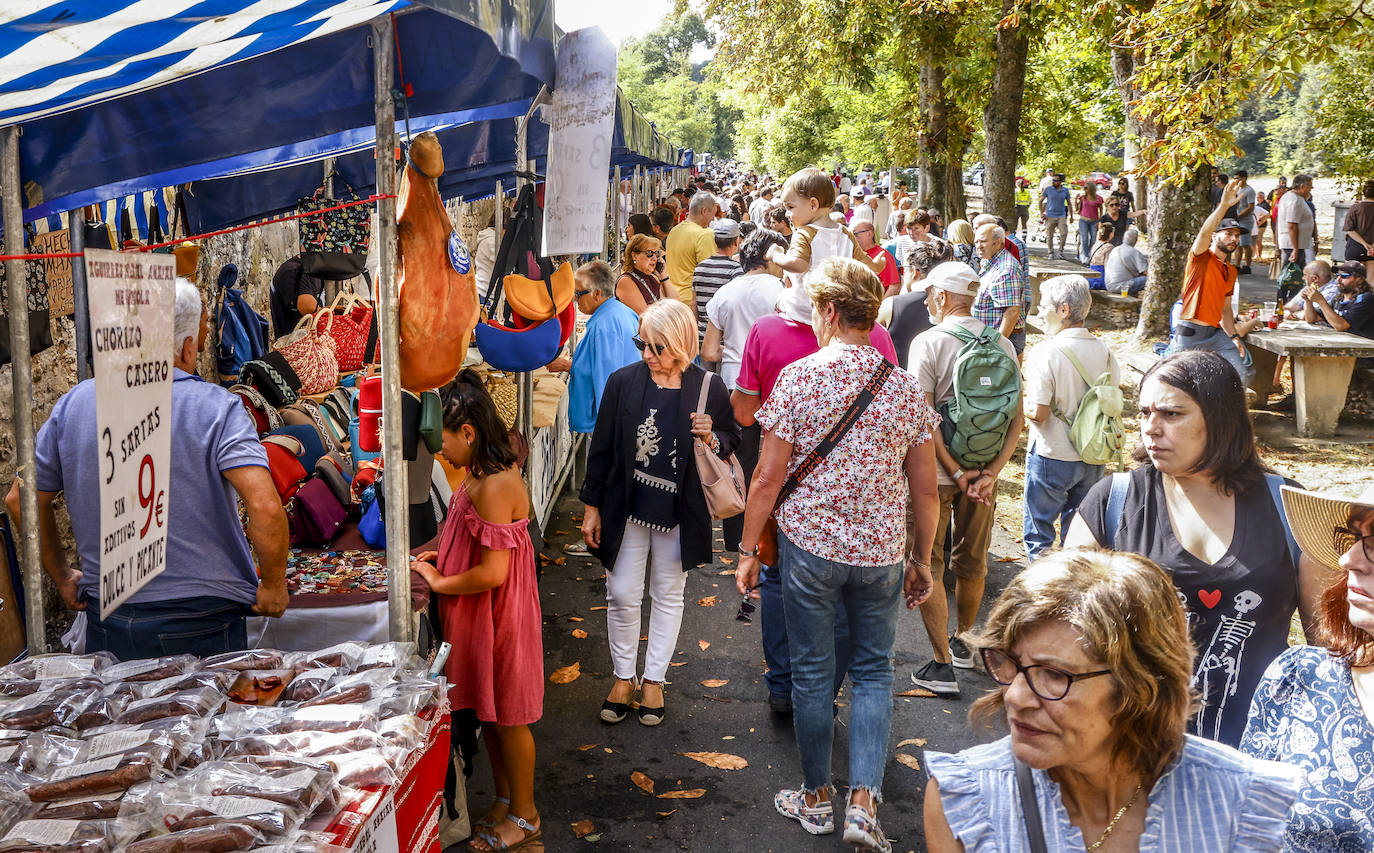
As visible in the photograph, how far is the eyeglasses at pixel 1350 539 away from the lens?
2455mm

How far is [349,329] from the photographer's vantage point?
20.0ft

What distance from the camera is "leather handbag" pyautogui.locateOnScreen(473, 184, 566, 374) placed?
5.18m

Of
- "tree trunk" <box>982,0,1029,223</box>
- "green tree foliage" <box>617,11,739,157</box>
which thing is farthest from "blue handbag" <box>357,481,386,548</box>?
"green tree foliage" <box>617,11,739,157</box>

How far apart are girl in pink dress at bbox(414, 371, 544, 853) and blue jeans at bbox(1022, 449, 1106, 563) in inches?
121

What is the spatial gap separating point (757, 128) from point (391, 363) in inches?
2176

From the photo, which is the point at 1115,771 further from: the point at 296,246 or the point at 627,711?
the point at 296,246

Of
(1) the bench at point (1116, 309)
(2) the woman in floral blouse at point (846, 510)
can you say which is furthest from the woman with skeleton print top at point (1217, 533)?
(1) the bench at point (1116, 309)

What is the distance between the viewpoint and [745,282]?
6707 millimetres

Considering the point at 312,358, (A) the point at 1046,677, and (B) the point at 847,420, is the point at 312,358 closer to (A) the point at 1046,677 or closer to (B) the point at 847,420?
(B) the point at 847,420

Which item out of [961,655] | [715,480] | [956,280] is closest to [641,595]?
[715,480]

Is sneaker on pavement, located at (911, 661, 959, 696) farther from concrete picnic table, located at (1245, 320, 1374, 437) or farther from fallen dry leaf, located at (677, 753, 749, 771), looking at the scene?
concrete picnic table, located at (1245, 320, 1374, 437)

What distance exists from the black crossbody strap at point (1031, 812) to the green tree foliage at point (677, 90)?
29.9 m

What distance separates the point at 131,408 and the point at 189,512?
67 cm

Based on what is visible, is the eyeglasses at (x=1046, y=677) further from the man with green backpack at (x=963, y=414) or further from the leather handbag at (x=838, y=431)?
the man with green backpack at (x=963, y=414)
